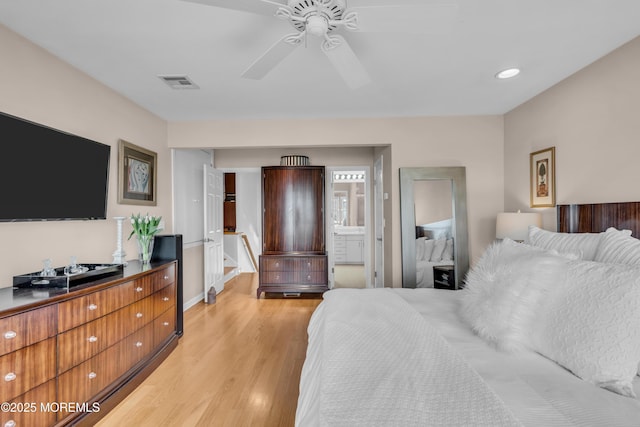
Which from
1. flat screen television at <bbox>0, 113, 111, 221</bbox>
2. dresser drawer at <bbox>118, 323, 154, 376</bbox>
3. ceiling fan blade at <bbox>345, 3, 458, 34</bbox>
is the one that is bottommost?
dresser drawer at <bbox>118, 323, 154, 376</bbox>

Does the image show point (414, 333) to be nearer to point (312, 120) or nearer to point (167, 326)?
point (167, 326)

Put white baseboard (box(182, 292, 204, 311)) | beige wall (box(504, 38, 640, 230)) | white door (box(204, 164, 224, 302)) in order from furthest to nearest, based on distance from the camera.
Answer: white door (box(204, 164, 224, 302)) < white baseboard (box(182, 292, 204, 311)) < beige wall (box(504, 38, 640, 230))

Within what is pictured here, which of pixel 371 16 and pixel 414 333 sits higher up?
pixel 371 16

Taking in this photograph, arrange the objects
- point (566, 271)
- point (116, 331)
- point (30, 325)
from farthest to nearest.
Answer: point (116, 331) → point (30, 325) → point (566, 271)

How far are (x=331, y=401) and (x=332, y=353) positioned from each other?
28 cm

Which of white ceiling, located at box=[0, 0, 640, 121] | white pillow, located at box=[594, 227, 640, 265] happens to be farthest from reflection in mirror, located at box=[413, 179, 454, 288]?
white pillow, located at box=[594, 227, 640, 265]

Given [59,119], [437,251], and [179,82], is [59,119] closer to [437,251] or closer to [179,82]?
[179,82]

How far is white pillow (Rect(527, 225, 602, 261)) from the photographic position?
163 cm

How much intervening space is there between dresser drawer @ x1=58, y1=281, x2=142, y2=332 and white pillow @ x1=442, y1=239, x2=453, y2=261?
314 centimetres

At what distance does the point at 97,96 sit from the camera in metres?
2.65

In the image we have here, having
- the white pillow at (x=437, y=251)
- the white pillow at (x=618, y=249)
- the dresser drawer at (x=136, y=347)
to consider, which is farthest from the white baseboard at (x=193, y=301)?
A: the white pillow at (x=618, y=249)

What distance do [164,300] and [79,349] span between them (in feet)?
3.27

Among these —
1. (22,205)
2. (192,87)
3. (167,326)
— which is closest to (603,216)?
(192,87)

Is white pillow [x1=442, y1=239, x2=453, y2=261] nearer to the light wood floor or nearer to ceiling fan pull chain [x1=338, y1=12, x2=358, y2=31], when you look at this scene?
the light wood floor
